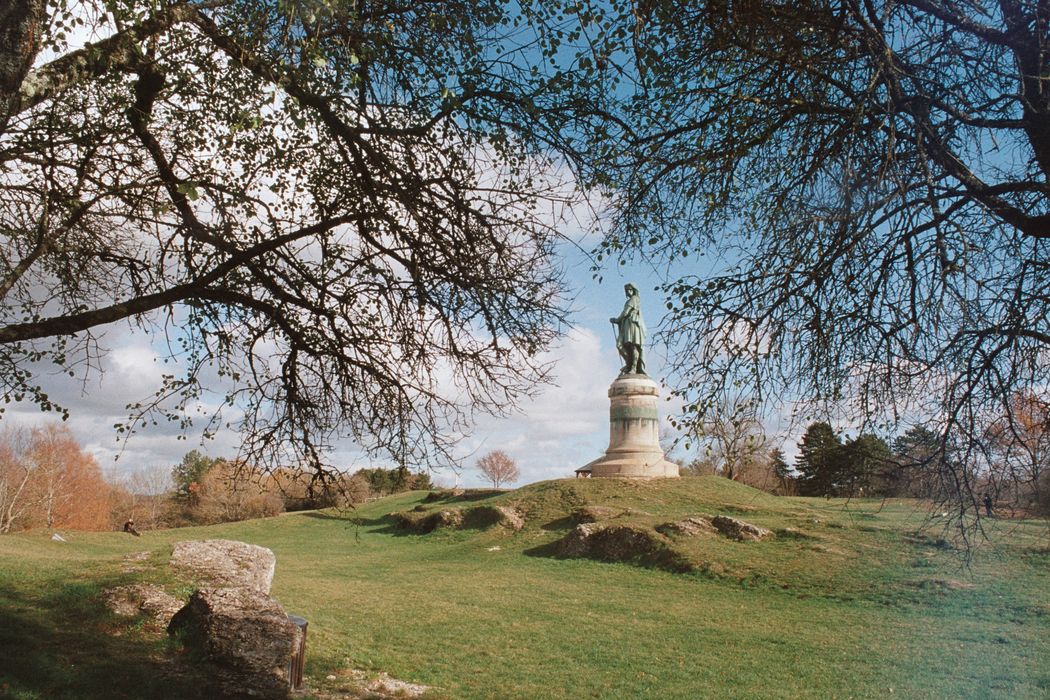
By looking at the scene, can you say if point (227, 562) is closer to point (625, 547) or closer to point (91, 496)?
point (625, 547)

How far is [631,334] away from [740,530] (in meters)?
13.0

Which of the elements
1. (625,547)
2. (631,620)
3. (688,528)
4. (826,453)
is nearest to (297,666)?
(826,453)

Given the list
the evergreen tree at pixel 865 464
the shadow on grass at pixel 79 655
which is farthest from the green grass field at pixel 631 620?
the evergreen tree at pixel 865 464

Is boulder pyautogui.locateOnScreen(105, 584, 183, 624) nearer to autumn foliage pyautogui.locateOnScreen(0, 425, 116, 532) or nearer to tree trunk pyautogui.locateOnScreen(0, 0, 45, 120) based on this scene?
tree trunk pyautogui.locateOnScreen(0, 0, 45, 120)

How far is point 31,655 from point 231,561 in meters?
4.35

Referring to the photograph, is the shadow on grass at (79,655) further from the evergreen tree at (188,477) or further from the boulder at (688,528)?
the evergreen tree at (188,477)

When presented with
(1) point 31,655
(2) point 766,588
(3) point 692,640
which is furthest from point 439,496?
(1) point 31,655

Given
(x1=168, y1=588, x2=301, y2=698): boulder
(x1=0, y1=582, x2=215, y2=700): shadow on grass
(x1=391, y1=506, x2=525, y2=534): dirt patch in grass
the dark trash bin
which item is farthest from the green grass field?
(x1=391, y1=506, x2=525, y2=534): dirt patch in grass

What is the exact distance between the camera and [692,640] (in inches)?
485

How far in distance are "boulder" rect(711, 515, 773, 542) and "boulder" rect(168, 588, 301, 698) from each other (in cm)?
1500

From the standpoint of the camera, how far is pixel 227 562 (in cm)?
1193

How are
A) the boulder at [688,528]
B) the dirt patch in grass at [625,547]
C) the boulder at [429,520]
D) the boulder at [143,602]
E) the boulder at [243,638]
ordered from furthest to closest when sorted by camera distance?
the boulder at [429,520] → the boulder at [688,528] → the dirt patch in grass at [625,547] → the boulder at [143,602] → the boulder at [243,638]

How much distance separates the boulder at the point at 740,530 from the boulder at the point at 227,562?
13213 millimetres

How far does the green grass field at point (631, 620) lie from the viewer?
887 cm
